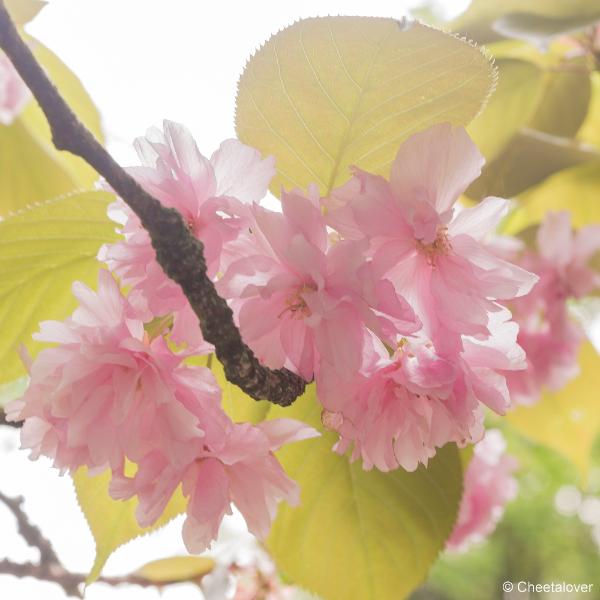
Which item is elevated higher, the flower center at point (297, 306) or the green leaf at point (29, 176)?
the green leaf at point (29, 176)

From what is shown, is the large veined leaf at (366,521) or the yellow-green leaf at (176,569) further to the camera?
the yellow-green leaf at (176,569)

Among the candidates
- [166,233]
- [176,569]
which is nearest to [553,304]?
[176,569]

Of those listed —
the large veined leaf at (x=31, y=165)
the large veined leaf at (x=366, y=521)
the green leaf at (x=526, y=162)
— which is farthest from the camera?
the large veined leaf at (x=31, y=165)

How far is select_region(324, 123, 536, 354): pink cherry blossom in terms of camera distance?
0.34 m

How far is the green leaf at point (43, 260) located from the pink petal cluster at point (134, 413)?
12 centimetres

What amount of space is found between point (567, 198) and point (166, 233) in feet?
2.52

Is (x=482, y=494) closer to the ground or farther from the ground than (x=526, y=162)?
closer to the ground

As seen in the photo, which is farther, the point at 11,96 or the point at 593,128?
the point at 593,128

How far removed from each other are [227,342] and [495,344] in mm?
137

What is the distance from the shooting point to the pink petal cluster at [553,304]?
0.83m

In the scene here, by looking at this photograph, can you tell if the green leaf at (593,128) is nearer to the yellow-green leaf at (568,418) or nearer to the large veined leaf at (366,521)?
the yellow-green leaf at (568,418)

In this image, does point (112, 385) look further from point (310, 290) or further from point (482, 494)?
point (482, 494)

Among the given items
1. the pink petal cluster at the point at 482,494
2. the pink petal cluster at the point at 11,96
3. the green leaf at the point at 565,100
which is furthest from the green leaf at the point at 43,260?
the pink petal cluster at the point at 482,494

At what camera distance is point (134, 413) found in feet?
1.19
